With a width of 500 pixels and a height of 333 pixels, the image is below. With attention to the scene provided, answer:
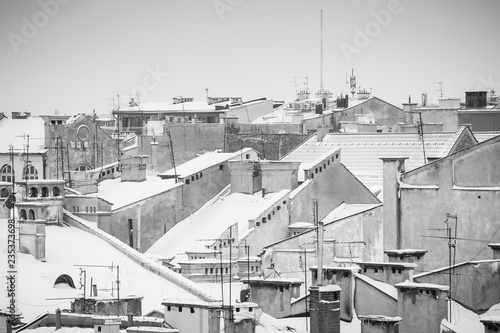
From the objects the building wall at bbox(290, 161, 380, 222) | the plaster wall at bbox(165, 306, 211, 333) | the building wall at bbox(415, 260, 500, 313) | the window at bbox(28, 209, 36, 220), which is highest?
the building wall at bbox(290, 161, 380, 222)

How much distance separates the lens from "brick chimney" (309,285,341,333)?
37.6m

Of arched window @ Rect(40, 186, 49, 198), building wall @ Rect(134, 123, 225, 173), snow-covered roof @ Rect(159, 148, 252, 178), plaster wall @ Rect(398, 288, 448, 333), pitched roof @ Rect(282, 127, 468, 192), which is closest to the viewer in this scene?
plaster wall @ Rect(398, 288, 448, 333)

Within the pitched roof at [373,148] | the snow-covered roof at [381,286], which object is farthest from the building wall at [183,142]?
the snow-covered roof at [381,286]

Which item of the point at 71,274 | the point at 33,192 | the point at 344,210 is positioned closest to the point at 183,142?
the point at 344,210

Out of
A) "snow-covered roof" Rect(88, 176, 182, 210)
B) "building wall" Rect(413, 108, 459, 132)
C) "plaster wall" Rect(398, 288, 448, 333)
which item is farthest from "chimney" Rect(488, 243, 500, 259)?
"building wall" Rect(413, 108, 459, 132)

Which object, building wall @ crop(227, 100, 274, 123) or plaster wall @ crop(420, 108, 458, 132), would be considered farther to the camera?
building wall @ crop(227, 100, 274, 123)

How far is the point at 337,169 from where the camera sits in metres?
60.6

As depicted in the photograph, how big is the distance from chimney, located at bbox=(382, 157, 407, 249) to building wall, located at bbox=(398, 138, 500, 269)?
1.07 ft

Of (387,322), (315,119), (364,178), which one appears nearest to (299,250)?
(364,178)

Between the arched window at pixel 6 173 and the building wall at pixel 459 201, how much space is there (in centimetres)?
2652

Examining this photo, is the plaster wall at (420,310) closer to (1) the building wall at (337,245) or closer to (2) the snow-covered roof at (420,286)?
(2) the snow-covered roof at (420,286)

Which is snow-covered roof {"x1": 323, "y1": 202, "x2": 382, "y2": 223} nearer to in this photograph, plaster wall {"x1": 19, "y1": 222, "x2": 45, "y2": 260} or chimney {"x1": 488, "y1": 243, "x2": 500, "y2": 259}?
plaster wall {"x1": 19, "y1": 222, "x2": 45, "y2": 260}

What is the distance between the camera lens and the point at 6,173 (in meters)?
69.8

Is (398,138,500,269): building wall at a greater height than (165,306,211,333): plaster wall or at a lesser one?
greater
